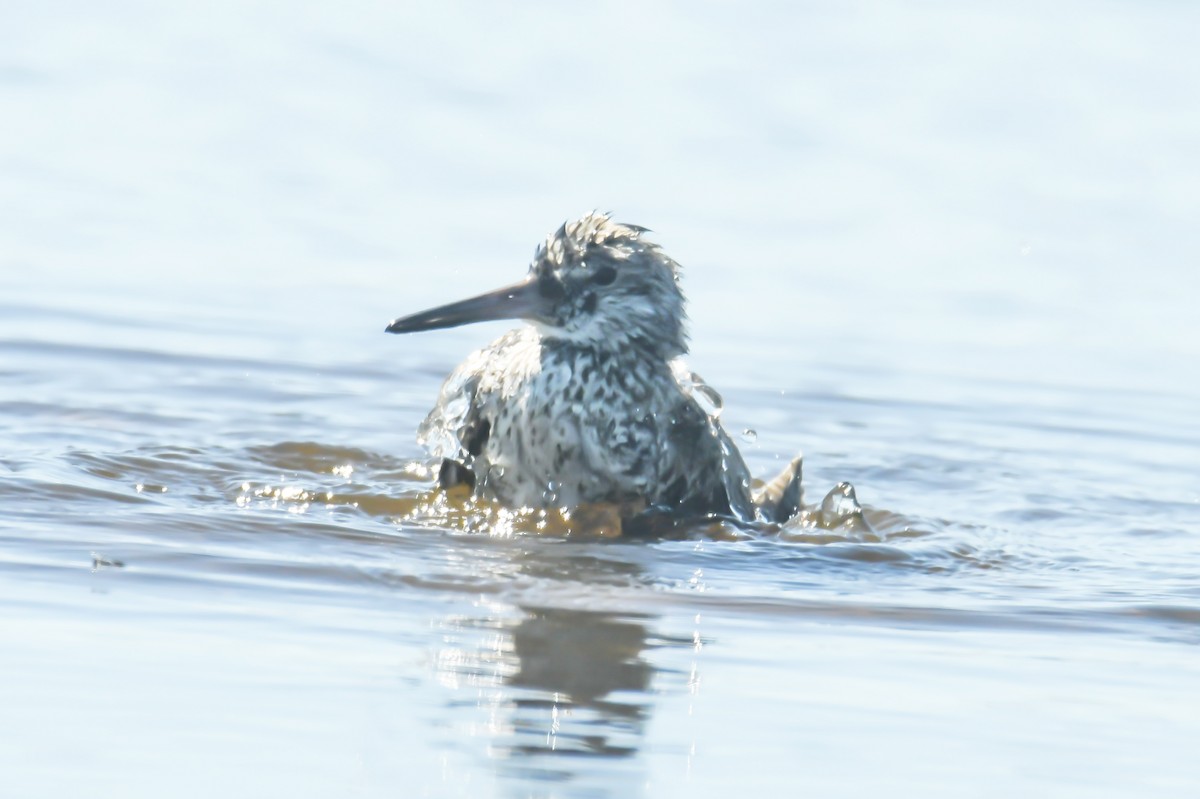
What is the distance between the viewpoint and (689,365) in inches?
370

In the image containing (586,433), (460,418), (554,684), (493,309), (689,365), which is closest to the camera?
(554,684)

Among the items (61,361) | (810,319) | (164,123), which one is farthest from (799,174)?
(61,361)

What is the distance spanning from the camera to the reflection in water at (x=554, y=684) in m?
4.14

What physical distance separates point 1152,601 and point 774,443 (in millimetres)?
2882

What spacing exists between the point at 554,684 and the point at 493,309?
2.43m

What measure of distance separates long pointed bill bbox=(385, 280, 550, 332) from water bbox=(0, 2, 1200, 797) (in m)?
0.58

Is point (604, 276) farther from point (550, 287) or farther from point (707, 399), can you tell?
point (707, 399)

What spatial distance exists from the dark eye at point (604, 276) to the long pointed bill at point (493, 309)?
168 millimetres

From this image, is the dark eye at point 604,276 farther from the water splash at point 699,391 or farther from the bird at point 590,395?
the water splash at point 699,391

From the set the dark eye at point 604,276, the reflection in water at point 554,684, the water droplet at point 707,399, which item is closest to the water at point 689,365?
the reflection in water at point 554,684

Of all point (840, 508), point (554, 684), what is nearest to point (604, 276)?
point (840, 508)

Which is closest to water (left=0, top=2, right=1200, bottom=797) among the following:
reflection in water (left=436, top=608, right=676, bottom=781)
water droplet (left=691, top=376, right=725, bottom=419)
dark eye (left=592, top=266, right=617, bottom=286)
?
reflection in water (left=436, top=608, right=676, bottom=781)

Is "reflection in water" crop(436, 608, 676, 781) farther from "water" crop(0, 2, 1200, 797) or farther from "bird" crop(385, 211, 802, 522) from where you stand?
"bird" crop(385, 211, 802, 522)

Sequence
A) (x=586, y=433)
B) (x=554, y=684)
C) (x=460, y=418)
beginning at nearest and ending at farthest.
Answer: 1. (x=554, y=684)
2. (x=586, y=433)
3. (x=460, y=418)
